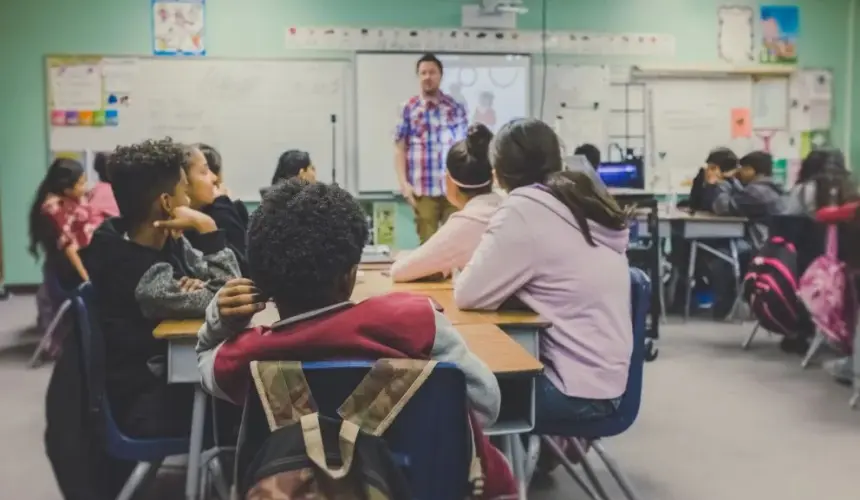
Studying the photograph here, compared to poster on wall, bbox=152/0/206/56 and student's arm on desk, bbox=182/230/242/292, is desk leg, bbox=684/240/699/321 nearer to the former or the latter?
poster on wall, bbox=152/0/206/56

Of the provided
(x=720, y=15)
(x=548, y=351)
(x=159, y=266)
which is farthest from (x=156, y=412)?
(x=720, y=15)

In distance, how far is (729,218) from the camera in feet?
20.0

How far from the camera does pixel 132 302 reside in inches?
88.4

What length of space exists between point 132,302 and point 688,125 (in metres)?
6.37

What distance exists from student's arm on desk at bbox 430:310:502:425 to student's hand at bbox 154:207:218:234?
1117 millimetres

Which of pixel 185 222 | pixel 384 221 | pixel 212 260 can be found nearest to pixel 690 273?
pixel 384 221

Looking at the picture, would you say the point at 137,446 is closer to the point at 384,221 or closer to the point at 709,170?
the point at 709,170

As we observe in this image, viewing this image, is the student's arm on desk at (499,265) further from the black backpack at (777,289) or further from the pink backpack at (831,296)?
the black backpack at (777,289)

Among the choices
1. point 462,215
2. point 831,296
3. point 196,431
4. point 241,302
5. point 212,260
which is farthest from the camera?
point 831,296

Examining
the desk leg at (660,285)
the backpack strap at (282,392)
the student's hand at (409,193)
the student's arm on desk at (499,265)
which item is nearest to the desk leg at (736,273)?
the desk leg at (660,285)

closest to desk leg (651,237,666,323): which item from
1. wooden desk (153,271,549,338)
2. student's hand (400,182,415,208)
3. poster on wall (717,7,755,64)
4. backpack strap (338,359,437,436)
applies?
student's hand (400,182,415,208)

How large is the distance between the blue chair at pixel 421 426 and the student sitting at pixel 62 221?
373 centimetres

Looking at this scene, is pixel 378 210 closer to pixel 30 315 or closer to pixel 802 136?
pixel 30 315

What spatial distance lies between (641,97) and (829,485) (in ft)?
16.7
